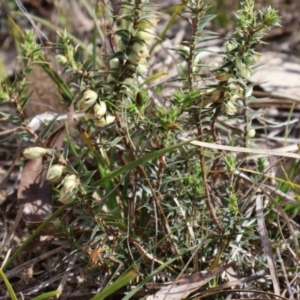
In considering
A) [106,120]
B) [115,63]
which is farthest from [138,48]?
[106,120]

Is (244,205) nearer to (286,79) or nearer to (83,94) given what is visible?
(83,94)

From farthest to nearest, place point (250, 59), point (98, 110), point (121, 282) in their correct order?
point (98, 110)
point (250, 59)
point (121, 282)

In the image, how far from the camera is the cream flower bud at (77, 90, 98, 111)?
1.69 meters

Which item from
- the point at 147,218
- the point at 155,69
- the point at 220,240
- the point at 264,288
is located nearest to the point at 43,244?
the point at 147,218

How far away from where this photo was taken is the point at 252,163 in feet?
8.43

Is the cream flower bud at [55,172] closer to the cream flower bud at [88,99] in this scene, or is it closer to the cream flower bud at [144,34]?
the cream flower bud at [88,99]

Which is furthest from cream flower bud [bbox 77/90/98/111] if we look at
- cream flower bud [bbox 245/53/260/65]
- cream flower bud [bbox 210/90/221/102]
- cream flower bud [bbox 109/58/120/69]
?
cream flower bud [bbox 245/53/260/65]

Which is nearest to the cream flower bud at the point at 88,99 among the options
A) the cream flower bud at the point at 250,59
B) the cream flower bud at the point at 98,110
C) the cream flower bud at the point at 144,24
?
the cream flower bud at the point at 98,110

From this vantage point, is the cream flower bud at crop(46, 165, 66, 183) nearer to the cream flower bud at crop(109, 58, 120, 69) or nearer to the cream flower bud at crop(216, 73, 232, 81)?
the cream flower bud at crop(109, 58, 120, 69)

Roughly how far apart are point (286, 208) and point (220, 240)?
338 millimetres

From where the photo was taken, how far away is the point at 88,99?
169cm

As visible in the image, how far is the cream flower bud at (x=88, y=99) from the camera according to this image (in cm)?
169

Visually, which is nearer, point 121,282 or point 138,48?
point 121,282

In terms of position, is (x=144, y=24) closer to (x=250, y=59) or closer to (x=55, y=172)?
(x=250, y=59)
